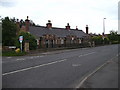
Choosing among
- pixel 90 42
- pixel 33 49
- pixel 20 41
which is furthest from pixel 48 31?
pixel 20 41

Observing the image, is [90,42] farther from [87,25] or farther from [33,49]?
[33,49]

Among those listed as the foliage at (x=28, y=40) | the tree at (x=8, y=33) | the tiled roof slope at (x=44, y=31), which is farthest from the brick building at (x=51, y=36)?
the foliage at (x=28, y=40)

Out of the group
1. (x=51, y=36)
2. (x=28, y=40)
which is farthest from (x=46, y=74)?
(x=51, y=36)

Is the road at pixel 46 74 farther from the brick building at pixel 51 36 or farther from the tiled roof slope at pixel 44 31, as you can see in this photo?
the tiled roof slope at pixel 44 31

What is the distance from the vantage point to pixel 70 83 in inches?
380

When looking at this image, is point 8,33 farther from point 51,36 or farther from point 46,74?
point 46,74

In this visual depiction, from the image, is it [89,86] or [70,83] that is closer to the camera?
[89,86]

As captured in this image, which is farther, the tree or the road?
the tree

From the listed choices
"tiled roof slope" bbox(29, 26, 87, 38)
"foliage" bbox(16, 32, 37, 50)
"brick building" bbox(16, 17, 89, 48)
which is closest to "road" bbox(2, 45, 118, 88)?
"foliage" bbox(16, 32, 37, 50)

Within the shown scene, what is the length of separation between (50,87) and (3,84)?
7.14 ft

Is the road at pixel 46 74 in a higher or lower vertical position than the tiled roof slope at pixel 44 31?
lower

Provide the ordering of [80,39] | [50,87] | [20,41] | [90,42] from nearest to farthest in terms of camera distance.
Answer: [50,87] → [20,41] → [90,42] → [80,39]

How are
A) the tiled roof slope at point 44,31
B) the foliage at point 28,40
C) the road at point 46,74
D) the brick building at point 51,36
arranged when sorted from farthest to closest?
1. the tiled roof slope at point 44,31
2. the brick building at point 51,36
3. the foliage at point 28,40
4. the road at point 46,74

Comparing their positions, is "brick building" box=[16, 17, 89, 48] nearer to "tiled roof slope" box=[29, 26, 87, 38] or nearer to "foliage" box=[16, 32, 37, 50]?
"tiled roof slope" box=[29, 26, 87, 38]
